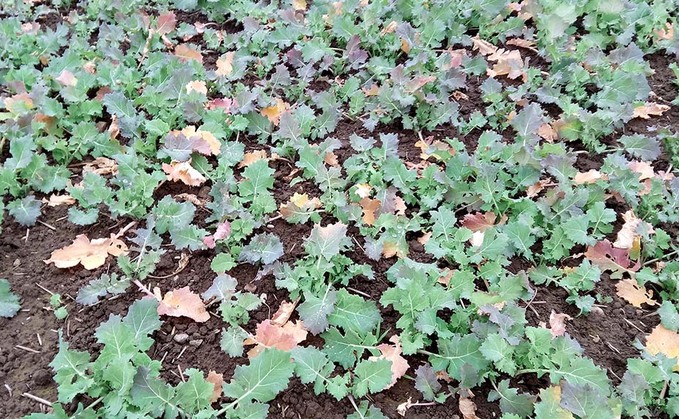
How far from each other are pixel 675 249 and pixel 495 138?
3.01 ft

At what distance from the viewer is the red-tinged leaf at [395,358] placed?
212 cm

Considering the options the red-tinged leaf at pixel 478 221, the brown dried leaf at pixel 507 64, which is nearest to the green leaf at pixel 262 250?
the red-tinged leaf at pixel 478 221

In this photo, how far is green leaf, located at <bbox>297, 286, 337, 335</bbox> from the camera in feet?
7.20

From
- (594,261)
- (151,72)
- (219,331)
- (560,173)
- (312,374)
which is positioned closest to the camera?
(312,374)

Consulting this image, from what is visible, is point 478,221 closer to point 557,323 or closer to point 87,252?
point 557,323

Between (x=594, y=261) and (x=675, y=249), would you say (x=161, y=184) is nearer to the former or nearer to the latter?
(x=594, y=261)

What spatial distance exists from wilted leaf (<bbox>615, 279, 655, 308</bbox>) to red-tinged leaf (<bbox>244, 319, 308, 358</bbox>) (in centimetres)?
128

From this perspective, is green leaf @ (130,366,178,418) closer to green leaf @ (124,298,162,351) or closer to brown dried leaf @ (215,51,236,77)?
green leaf @ (124,298,162,351)

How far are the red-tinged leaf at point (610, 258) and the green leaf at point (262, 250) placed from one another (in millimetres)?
1292

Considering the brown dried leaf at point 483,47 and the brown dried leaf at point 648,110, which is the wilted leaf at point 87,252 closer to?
the brown dried leaf at point 483,47

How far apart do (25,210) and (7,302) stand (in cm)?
47

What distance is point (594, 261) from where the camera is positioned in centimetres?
254

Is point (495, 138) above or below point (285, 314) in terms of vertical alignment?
above

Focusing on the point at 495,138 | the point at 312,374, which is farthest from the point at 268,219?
the point at 495,138
